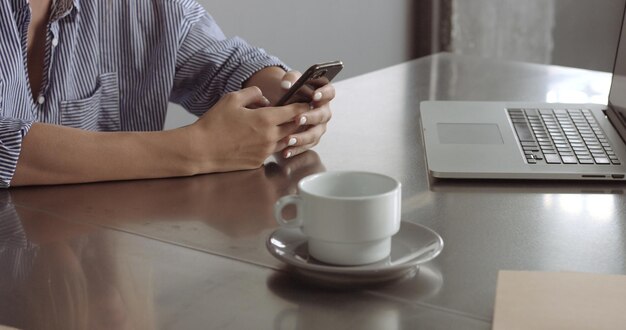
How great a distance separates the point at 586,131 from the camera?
4.63 ft

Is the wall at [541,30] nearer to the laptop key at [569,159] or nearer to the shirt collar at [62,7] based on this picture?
the laptop key at [569,159]

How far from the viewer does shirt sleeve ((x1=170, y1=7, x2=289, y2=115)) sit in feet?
5.48

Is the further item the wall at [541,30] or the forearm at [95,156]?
the wall at [541,30]

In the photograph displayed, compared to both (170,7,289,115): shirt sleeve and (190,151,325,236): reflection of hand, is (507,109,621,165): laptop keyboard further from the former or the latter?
(170,7,289,115): shirt sleeve

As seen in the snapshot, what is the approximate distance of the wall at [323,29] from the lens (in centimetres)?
317

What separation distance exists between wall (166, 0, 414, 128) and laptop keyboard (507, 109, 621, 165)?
5.59ft

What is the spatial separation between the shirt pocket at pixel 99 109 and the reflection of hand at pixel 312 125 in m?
0.45

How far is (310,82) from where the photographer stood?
1.42 metres

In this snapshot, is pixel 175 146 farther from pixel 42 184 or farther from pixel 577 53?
pixel 577 53

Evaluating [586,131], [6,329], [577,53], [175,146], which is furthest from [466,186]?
[577,53]

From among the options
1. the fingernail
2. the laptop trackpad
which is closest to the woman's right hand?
the fingernail

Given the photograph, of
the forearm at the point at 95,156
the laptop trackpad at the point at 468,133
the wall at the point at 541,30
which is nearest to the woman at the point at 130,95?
the forearm at the point at 95,156

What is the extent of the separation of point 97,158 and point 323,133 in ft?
1.28

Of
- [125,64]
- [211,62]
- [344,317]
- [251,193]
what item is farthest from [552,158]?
[125,64]
